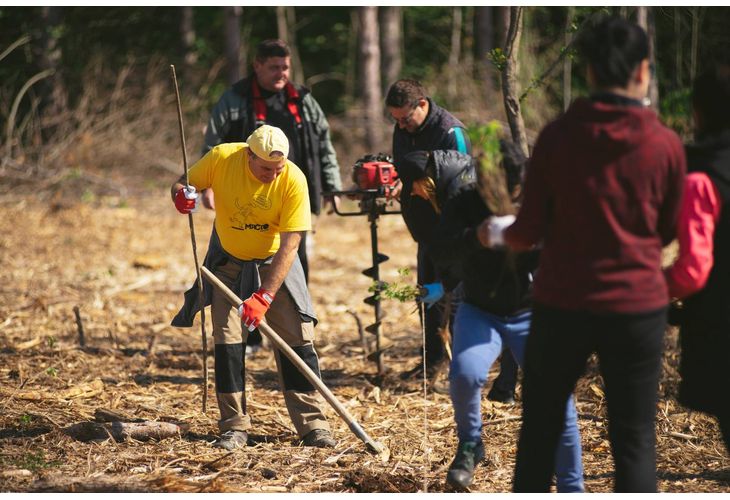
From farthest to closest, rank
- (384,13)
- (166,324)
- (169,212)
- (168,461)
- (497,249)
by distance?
(384,13)
(169,212)
(166,324)
(168,461)
(497,249)

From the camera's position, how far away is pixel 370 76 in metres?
17.8

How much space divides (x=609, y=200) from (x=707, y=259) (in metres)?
0.52

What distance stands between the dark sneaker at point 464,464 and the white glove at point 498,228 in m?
0.98

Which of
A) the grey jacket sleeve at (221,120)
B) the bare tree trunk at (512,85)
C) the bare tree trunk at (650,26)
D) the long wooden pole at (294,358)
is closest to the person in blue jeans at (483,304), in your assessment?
the long wooden pole at (294,358)

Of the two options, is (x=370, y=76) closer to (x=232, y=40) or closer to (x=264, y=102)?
(x=232, y=40)

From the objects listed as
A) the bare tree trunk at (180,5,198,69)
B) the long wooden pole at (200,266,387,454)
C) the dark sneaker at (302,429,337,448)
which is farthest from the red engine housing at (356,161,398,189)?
the bare tree trunk at (180,5,198,69)

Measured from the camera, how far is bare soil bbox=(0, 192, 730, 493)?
15.9 feet

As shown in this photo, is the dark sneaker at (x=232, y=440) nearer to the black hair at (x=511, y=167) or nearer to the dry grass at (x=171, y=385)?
the dry grass at (x=171, y=385)

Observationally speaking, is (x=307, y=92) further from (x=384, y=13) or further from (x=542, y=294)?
(x=384, y=13)

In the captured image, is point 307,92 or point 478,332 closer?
point 478,332

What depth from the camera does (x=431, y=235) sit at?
4297 millimetres

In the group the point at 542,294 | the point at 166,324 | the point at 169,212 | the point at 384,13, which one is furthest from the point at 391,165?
the point at 384,13

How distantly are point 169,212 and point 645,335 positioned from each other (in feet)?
39.0

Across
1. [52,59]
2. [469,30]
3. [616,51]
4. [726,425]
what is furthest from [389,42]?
[616,51]
